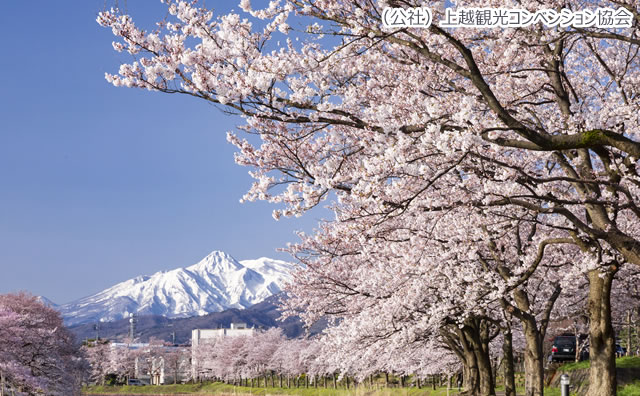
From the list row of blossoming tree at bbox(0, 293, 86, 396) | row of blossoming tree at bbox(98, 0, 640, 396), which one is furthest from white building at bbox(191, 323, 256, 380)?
row of blossoming tree at bbox(98, 0, 640, 396)

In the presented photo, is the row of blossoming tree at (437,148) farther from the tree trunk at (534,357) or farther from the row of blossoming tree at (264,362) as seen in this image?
the row of blossoming tree at (264,362)

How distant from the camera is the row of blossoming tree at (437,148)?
7.52 meters

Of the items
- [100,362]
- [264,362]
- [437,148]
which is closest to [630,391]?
[437,148]

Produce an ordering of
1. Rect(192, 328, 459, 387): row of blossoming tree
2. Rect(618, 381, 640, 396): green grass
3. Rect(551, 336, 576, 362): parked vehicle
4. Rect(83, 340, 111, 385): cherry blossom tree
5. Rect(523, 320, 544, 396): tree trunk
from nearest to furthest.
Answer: Rect(523, 320, 544, 396): tree trunk → Rect(618, 381, 640, 396): green grass → Rect(551, 336, 576, 362): parked vehicle → Rect(192, 328, 459, 387): row of blossoming tree → Rect(83, 340, 111, 385): cherry blossom tree

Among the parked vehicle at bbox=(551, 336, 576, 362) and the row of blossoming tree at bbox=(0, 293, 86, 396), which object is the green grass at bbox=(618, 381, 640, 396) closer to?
the parked vehicle at bbox=(551, 336, 576, 362)

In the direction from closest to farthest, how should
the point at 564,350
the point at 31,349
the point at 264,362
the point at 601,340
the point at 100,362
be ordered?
the point at 601,340 < the point at 31,349 < the point at 564,350 < the point at 264,362 < the point at 100,362

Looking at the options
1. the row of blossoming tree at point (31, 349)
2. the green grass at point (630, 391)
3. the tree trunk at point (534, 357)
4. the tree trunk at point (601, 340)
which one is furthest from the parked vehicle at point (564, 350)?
the row of blossoming tree at point (31, 349)

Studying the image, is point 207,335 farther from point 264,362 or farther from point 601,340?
point 601,340

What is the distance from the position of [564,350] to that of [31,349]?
30415 millimetres

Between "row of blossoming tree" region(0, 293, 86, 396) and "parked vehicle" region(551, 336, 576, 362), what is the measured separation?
28.5m

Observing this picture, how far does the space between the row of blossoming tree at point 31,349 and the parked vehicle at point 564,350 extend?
93.4 ft

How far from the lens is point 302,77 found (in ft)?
29.5

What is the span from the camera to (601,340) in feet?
38.0

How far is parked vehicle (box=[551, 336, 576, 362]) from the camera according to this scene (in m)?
37.7
